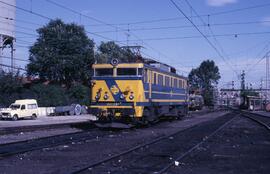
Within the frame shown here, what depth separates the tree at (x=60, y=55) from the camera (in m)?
67.6

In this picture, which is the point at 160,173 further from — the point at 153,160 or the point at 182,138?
the point at 182,138

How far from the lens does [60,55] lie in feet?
222

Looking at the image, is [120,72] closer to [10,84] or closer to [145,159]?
[145,159]

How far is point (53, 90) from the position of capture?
59594 mm

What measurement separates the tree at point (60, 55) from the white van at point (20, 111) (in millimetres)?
21914

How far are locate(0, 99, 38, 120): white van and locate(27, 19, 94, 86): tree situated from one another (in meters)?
21.9

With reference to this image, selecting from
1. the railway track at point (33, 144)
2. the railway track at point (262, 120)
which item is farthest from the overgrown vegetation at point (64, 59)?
the railway track at point (33, 144)

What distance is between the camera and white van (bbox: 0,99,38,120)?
43.4 meters

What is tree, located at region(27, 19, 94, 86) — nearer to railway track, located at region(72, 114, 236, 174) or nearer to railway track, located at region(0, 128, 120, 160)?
railway track, located at region(0, 128, 120, 160)

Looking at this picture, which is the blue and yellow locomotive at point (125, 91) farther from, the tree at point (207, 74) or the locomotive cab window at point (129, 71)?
the tree at point (207, 74)

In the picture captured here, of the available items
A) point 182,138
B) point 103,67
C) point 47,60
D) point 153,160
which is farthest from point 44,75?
point 153,160

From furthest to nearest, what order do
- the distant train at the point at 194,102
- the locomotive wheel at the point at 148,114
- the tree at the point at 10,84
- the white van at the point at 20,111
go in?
the distant train at the point at 194,102
the tree at the point at 10,84
the white van at the point at 20,111
the locomotive wheel at the point at 148,114

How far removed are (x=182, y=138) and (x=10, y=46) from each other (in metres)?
43.1

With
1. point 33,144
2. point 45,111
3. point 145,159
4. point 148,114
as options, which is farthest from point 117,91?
point 45,111
